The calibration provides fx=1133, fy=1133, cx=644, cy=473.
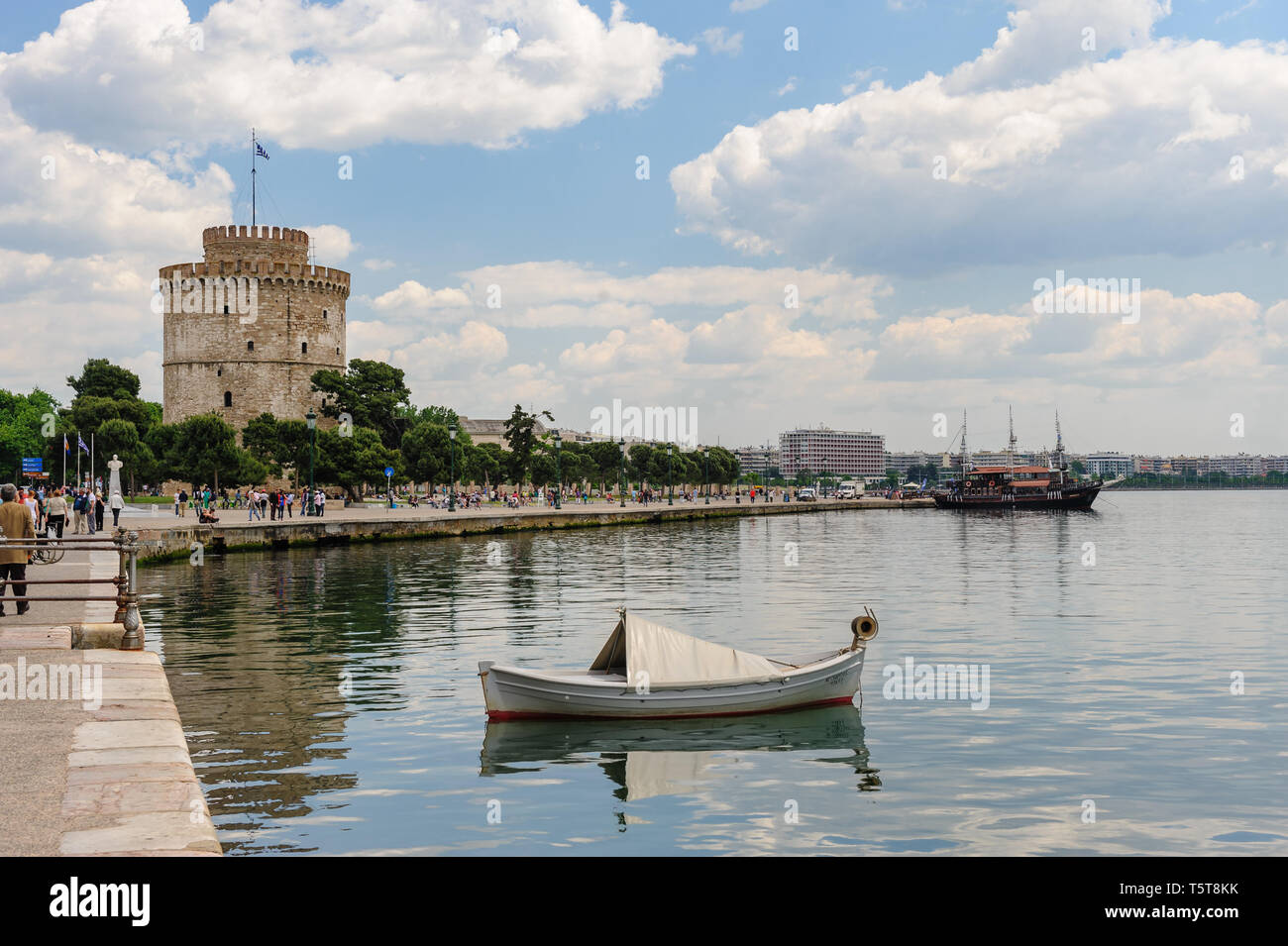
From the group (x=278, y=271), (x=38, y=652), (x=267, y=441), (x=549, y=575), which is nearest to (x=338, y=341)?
(x=278, y=271)

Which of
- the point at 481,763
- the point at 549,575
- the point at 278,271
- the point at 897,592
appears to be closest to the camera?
the point at 481,763

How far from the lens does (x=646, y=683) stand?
620 inches

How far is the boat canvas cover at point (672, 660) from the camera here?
622 inches

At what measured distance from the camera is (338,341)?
332ft

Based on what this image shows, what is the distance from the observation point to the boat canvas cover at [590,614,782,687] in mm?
15797

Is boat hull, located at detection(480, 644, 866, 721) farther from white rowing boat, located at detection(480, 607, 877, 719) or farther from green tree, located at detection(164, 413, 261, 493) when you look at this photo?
green tree, located at detection(164, 413, 261, 493)

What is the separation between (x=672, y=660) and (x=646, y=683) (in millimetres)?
528

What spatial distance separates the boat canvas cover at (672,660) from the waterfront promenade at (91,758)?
6.04m

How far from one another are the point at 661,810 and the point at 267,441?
8040 cm

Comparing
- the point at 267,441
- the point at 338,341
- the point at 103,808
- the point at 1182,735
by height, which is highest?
the point at 338,341

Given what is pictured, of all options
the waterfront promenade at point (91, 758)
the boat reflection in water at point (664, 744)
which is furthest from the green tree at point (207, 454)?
the boat reflection in water at point (664, 744)

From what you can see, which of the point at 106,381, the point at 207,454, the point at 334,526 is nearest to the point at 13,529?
the point at 334,526

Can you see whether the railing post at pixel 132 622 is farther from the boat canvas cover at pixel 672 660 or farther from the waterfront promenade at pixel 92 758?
the boat canvas cover at pixel 672 660
